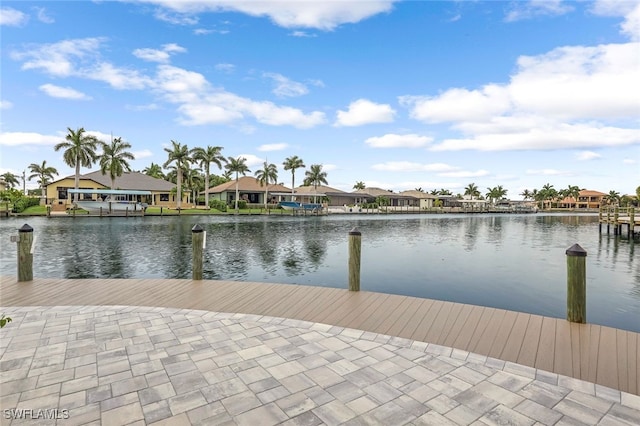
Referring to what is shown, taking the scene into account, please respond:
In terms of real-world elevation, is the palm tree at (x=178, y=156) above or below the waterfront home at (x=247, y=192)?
above

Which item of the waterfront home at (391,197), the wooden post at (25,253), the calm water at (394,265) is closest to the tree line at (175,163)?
the waterfront home at (391,197)

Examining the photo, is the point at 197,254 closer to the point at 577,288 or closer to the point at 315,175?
the point at 577,288

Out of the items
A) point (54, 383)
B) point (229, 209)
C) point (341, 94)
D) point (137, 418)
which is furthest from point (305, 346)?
point (229, 209)

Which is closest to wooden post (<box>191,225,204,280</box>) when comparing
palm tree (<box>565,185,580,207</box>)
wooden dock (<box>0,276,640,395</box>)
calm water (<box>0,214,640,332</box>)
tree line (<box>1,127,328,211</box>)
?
wooden dock (<box>0,276,640,395</box>)

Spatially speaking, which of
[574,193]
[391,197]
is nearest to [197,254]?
[391,197]

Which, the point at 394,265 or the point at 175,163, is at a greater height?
the point at 175,163

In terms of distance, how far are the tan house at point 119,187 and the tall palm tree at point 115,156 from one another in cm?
454

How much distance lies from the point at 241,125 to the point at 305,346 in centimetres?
4598

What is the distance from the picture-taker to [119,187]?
54.2 metres

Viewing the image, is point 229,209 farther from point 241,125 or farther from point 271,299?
point 271,299

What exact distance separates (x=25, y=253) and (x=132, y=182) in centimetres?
5498

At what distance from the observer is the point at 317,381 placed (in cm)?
341

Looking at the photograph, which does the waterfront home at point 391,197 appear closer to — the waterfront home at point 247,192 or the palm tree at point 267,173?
the waterfront home at point 247,192

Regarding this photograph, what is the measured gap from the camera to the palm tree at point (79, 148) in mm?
45188
